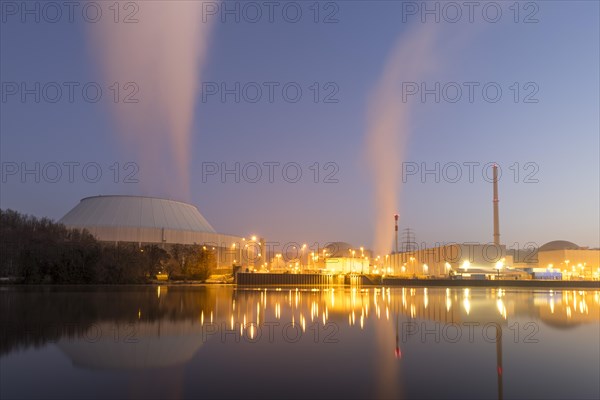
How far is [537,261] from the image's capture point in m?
100

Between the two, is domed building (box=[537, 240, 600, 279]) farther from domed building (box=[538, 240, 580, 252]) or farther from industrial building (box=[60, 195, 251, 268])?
industrial building (box=[60, 195, 251, 268])

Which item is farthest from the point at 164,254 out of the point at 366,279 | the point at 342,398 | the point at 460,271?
the point at 342,398

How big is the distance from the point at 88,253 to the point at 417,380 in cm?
3866

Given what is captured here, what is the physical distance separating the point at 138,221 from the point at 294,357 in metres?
69.1

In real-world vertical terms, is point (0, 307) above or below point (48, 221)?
below

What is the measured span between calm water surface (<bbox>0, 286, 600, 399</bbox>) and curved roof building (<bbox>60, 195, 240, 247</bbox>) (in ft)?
193

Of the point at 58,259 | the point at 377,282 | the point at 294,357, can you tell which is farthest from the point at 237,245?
the point at 294,357

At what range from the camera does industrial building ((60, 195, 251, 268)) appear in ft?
230

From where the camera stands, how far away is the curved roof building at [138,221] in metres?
70.2

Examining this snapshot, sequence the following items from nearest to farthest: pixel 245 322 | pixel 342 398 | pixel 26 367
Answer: pixel 342 398 < pixel 26 367 < pixel 245 322

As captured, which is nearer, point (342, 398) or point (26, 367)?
point (342, 398)

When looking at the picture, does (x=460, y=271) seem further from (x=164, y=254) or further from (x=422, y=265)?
(x=164, y=254)

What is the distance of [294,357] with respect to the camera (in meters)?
8.07

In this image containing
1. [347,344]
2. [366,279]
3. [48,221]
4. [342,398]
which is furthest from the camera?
[48,221]
